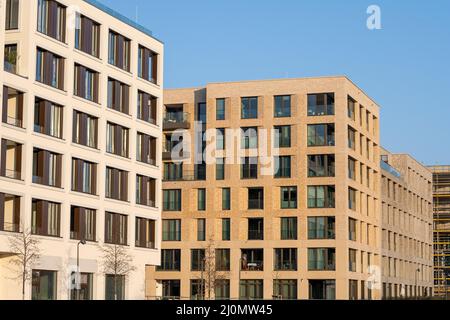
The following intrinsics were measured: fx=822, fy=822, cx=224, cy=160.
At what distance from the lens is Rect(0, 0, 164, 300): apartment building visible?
5984 cm

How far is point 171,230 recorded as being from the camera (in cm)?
10031

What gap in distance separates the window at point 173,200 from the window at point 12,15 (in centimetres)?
4288

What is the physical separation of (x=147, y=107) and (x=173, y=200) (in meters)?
26.3

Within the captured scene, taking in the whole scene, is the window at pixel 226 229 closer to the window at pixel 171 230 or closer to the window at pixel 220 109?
the window at pixel 171 230

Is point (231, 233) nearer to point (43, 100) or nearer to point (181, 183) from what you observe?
point (181, 183)

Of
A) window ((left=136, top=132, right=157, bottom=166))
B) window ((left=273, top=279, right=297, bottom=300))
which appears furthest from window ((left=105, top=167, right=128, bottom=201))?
window ((left=273, top=279, right=297, bottom=300))

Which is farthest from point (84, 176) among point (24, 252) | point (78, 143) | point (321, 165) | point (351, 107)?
point (351, 107)

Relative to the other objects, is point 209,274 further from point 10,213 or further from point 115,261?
point 10,213

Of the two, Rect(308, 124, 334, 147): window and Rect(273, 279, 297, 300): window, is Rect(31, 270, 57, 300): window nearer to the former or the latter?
Rect(273, 279, 297, 300): window

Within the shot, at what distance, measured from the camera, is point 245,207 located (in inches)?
3848

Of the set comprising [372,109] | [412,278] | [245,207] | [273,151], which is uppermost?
[372,109]

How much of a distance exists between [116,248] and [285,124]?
35.0 metres

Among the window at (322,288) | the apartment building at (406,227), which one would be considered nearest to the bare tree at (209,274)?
the window at (322,288)
